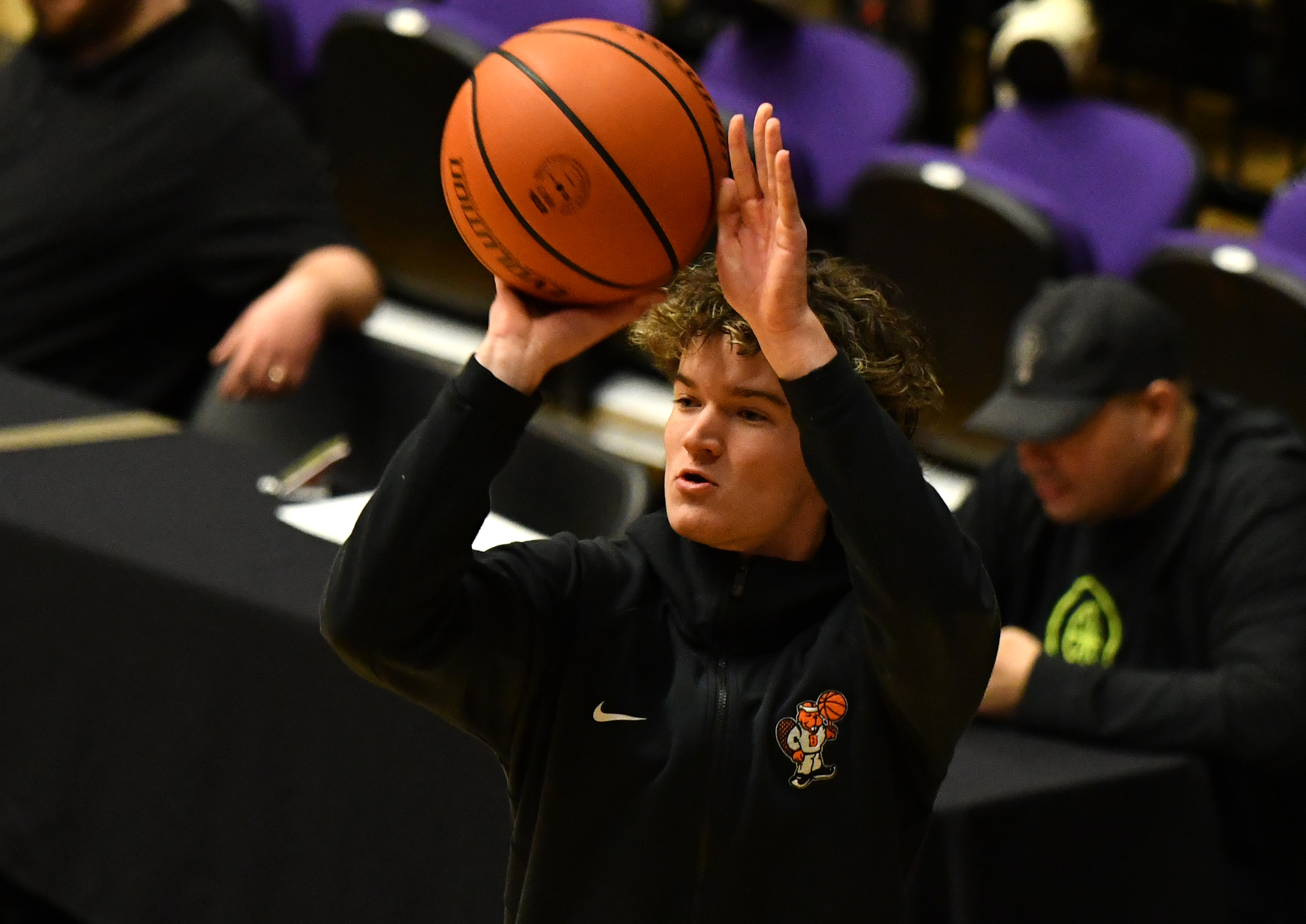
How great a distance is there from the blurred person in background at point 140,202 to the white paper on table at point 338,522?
0.79 m

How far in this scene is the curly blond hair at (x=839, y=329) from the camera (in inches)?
54.2

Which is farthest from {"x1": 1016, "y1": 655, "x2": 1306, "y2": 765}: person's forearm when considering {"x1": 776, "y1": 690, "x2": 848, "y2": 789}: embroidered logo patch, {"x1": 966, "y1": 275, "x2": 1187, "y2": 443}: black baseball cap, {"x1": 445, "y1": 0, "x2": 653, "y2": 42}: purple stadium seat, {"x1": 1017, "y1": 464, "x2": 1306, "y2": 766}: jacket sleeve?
{"x1": 445, "y1": 0, "x2": 653, "y2": 42}: purple stadium seat

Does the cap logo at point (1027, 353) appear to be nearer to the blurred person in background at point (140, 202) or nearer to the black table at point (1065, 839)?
the black table at point (1065, 839)

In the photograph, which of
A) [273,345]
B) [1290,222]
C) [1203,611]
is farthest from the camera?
[1290,222]

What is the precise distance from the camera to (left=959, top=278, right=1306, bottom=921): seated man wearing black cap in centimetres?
226

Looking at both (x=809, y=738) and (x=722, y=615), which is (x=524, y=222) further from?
(x=809, y=738)

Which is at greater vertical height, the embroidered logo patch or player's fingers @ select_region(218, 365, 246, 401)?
the embroidered logo patch

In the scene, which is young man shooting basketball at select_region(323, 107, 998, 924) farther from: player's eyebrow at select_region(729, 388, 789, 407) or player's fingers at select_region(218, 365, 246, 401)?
player's fingers at select_region(218, 365, 246, 401)

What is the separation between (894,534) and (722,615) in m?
0.22

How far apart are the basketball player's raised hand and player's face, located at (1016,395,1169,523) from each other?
1.27 m

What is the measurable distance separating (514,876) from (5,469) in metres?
1.50

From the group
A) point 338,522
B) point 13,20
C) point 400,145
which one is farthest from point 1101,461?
point 13,20

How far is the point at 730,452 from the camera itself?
1348mm

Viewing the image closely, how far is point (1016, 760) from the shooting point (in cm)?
201
